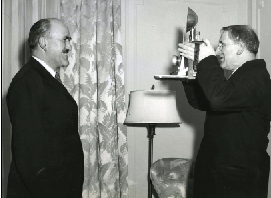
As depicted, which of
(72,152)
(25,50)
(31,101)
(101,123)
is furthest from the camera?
(101,123)

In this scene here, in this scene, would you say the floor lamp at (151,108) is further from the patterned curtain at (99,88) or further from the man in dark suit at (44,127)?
the man in dark suit at (44,127)

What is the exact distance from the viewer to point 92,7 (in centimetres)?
313

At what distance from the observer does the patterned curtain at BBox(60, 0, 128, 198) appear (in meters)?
3.05

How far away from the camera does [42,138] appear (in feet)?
4.48

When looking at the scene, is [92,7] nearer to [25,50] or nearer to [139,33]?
[139,33]

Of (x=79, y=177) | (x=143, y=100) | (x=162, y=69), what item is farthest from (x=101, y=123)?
(x=79, y=177)

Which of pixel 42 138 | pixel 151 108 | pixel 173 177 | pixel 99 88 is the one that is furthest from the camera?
pixel 99 88

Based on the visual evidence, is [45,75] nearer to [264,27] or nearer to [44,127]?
[44,127]

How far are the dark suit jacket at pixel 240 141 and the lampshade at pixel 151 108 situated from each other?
124 cm

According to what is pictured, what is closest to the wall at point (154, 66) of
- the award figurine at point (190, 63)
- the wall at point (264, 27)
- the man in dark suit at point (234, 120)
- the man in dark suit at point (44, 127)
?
the wall at point (264, 27)

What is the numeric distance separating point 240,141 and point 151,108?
54.2 inches

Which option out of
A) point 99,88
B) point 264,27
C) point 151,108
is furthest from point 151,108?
point 264,27

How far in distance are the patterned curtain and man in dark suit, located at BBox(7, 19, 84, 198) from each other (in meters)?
1.30

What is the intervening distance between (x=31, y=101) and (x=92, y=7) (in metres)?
2.00
